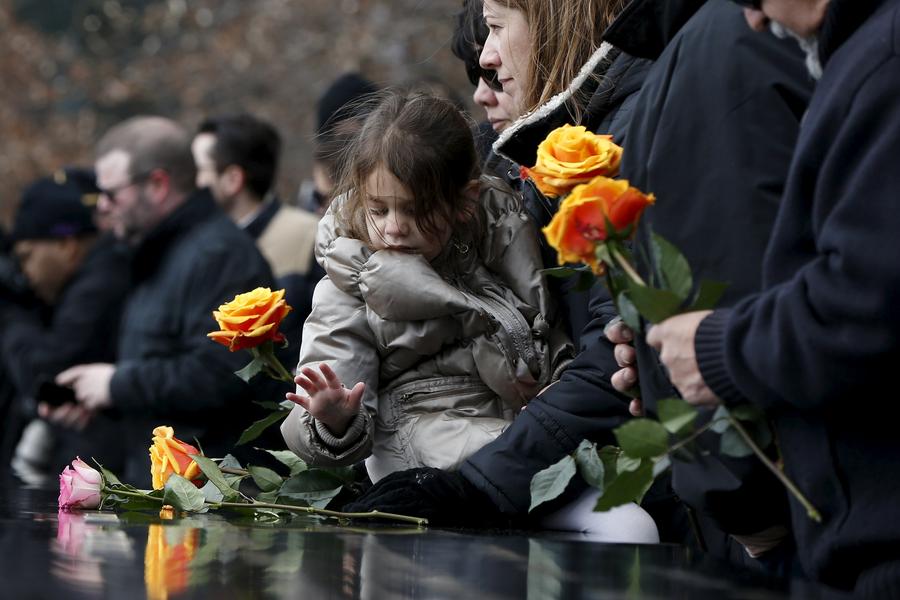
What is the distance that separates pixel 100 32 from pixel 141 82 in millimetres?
1888

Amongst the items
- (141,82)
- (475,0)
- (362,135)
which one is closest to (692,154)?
(362,135)

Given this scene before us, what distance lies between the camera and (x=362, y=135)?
3.31 m

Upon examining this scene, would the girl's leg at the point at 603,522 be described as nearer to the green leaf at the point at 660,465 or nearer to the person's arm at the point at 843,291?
the green leaf at the point at 660,465

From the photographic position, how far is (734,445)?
2279 mm

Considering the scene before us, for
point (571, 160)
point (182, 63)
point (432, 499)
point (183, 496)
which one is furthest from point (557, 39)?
point (182, 63)

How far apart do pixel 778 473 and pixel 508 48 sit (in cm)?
144

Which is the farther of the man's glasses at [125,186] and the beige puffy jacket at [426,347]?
the man's glasses at [125,186]

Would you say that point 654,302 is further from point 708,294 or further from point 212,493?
point 212,493

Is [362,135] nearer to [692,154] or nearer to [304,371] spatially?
[304,371]

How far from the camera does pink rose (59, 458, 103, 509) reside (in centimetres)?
313

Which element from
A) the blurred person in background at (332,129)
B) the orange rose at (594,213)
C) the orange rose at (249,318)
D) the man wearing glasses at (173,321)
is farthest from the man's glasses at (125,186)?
the orange rose at (594,213)

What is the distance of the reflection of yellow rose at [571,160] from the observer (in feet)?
8.21

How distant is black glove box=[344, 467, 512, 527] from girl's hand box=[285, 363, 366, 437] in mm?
166

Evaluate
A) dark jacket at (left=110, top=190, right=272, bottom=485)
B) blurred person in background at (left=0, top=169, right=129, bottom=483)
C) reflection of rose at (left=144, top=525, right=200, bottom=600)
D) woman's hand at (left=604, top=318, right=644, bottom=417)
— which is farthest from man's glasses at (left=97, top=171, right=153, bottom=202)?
woman's hand at (left=604, top=318, right=644, bottom=417)
